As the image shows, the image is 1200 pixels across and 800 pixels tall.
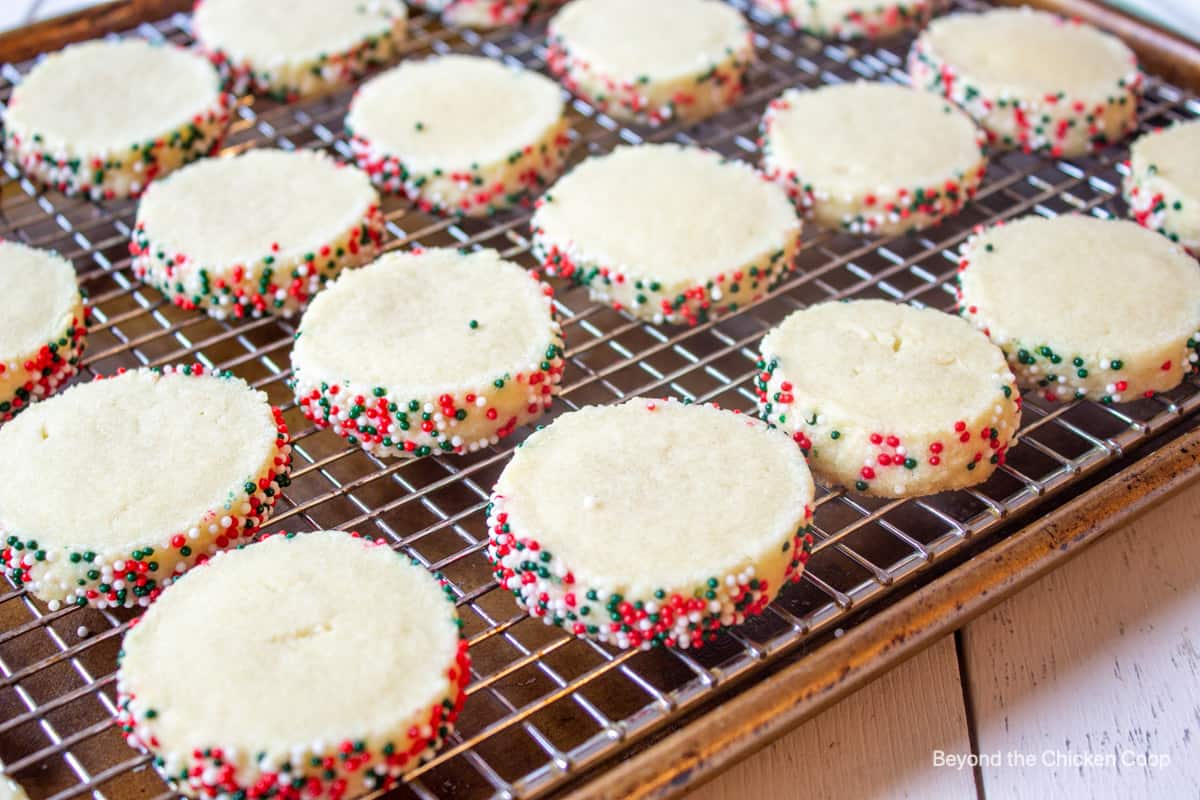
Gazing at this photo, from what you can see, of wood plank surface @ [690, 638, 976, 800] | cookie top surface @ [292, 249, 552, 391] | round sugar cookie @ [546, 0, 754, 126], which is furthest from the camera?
round sugar cookie @ [546, 0, 754, 126]

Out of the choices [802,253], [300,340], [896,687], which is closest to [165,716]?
[300,340]

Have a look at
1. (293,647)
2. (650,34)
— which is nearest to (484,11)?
(650,34)

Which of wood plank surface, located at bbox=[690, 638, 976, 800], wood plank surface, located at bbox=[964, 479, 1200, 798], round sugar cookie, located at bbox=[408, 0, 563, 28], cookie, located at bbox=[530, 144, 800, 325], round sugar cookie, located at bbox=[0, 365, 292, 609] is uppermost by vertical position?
round sugar cookie, located at bbox=[408, 0, 563, 28]

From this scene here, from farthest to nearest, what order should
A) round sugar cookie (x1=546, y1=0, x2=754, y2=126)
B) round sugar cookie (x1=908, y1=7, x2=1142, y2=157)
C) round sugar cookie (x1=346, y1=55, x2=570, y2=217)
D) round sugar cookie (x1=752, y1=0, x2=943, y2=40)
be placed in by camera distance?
round sugar cookie (x1=752, y1=0, x2=943, y2=40), round sugar cookie (x1=546, y1=0, x2=754, y2=126), round sugar cookie (x1=908, y1=7, x2=1142, y2=157), round sugar cookie (x1=346, y1=55, x2=570, y2=217)

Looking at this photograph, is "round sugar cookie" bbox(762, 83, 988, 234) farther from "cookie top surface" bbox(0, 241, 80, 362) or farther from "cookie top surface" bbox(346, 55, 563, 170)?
"cookie top surface" bbox(0, 241, 80, 362)

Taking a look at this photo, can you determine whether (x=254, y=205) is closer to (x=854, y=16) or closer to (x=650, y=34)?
(x=650, y=34)

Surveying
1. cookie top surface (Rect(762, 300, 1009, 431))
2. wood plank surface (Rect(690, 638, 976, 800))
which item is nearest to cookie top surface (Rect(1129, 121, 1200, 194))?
cookie top surface (Rect(762, 300, 1009, 431))

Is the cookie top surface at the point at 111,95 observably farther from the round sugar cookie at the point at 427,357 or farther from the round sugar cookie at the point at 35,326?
the round sugar cookie at the point at 427,357
